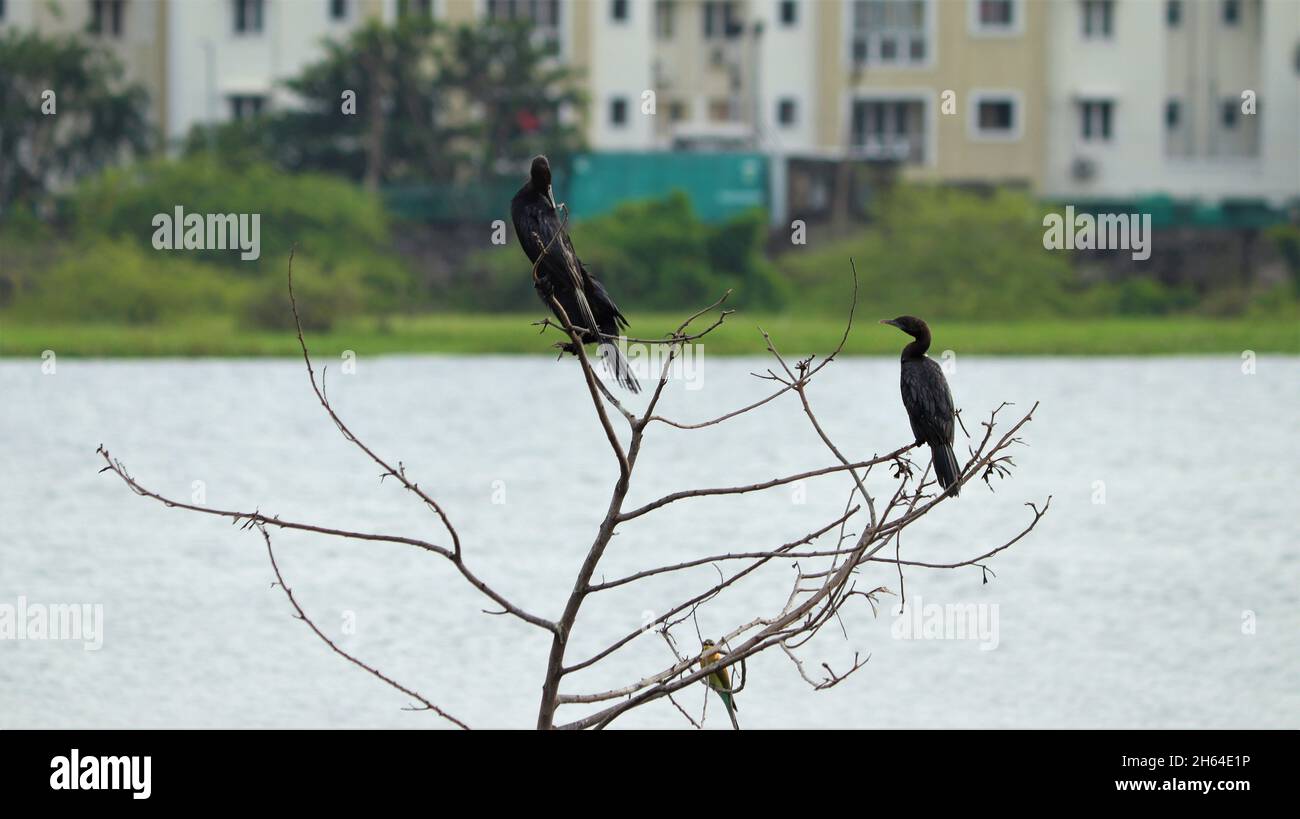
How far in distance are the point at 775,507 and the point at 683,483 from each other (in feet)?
7.08

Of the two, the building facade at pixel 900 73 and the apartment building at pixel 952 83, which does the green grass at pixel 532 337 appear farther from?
the apartment building at pixel 952 83

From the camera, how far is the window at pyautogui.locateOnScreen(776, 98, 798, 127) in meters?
50.9

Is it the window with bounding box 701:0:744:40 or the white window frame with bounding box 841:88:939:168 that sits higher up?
the window with bounding box 701:0:744:40

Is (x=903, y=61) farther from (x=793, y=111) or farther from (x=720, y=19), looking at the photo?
(x=720, y=19)

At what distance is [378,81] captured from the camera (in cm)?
4503

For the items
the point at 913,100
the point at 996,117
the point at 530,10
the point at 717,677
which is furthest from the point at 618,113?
the point at 717,677

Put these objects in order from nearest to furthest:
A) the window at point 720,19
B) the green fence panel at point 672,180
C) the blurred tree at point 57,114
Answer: the green fence panel at point 672,180
the blurred tree at point 57,114
the window at point 720,19

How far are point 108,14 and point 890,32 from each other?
64.2ft

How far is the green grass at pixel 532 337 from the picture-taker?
38125mm

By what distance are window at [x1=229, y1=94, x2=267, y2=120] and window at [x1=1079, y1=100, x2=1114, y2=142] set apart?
20.5 m

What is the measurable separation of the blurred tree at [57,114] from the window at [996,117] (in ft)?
66.8

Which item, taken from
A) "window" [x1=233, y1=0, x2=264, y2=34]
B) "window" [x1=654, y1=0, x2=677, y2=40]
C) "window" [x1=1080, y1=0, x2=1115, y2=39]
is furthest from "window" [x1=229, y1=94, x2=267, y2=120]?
"window" [x1=1080, y1=0, x2=1115, y2=39]

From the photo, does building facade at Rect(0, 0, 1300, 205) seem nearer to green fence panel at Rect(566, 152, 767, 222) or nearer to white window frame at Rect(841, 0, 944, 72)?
white window frame at Rect(841, 0, 944, 72)

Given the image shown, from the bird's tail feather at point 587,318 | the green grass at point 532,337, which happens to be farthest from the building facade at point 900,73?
the bird's tail feather at point 587,318
